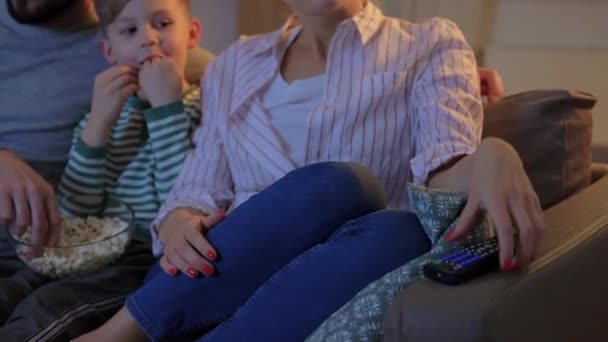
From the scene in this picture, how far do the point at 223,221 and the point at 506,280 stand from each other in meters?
0.43

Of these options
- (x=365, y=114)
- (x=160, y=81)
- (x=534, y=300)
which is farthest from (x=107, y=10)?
(x=534, y=300)

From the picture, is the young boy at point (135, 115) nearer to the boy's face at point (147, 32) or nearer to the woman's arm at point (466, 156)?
the boy's face at point (147, 32)

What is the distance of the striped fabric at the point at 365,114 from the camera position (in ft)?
3.72

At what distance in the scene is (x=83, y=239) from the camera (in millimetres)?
1272

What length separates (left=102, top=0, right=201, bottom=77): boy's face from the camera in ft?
4.27

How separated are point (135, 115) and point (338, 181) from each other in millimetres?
536

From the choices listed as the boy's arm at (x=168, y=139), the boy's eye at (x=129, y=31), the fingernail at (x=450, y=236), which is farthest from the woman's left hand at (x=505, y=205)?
the boy's eye at (x=129, y=31)

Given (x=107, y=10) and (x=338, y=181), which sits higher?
(x=107, y=10)

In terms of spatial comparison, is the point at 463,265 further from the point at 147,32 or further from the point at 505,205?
the point at 147,32

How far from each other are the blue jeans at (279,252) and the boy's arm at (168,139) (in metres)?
0.31

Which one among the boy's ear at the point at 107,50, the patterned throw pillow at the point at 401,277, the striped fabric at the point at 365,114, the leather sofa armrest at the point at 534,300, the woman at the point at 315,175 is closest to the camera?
the leather sofa armrest at the point at 534,300

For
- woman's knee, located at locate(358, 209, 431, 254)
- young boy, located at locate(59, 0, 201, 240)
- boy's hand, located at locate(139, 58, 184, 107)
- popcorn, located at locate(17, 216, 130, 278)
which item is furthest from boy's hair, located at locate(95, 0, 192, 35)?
woman's knee, located at locate(358, 209, 431, 254)

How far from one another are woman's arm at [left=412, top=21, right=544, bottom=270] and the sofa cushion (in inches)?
3.7

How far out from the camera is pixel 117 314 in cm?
105
